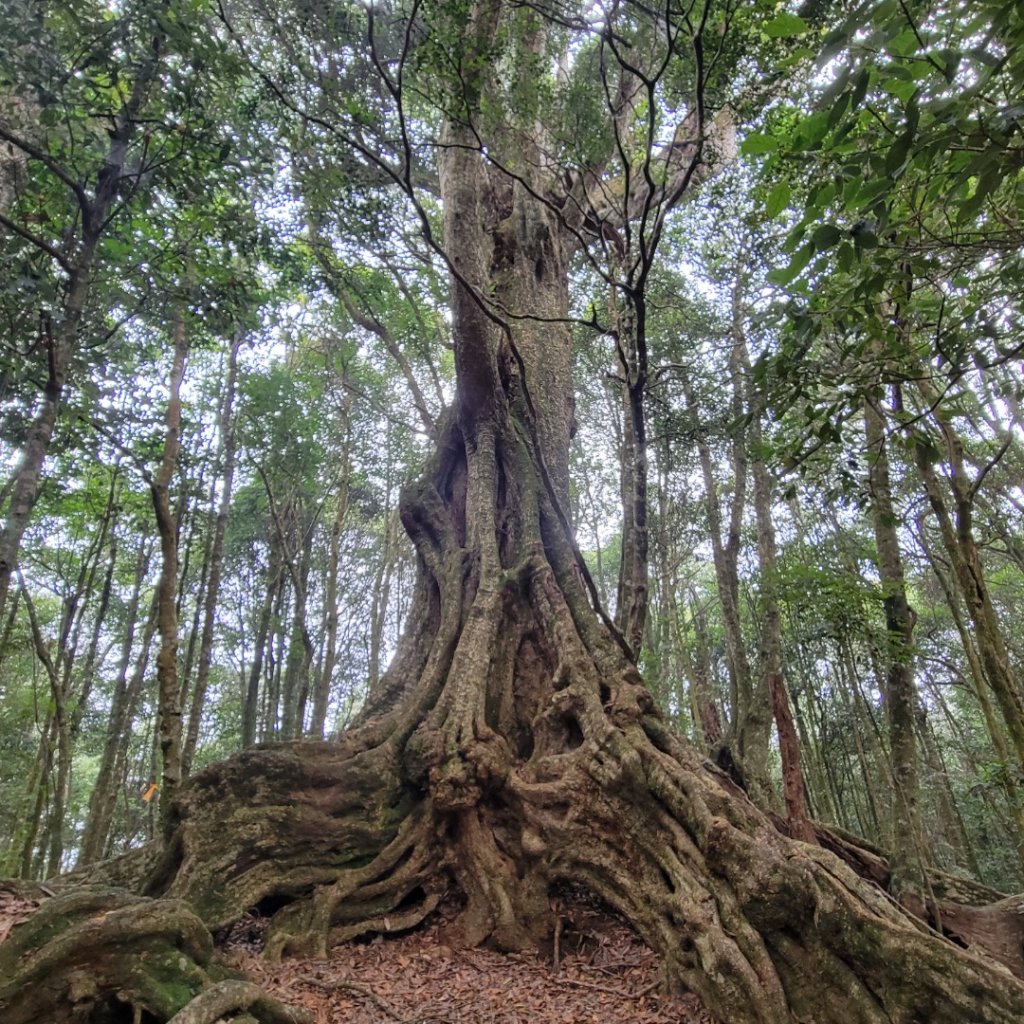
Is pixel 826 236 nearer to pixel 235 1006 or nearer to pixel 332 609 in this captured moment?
pixel 235 1006

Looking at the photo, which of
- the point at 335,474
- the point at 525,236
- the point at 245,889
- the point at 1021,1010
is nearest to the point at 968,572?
the point at 1021,1010

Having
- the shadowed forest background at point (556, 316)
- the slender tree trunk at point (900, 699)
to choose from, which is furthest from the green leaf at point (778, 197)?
the slender tree trunk at point (900, 699)

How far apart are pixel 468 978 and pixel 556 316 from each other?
6479 mm

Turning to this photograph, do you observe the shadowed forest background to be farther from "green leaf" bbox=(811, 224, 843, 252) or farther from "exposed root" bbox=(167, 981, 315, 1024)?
"exposed root" bbox=(167, 981, 315, 1024)

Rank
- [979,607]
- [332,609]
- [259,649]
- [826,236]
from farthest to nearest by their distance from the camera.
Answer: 1. [259,649]
2. [332,609]
3. [979,607]
4. [826,236]

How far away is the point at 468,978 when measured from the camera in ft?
11.9

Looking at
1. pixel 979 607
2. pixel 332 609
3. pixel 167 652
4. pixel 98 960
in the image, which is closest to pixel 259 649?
pixel 332 609

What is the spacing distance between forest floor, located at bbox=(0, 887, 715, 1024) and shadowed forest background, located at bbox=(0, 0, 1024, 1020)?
39 centimetres

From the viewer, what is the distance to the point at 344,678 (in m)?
18.5

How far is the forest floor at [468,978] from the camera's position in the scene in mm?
3203

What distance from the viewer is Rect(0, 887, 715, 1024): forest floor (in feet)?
10.5

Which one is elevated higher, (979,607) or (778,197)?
(778,197)

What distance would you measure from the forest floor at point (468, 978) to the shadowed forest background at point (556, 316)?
1.29 feet

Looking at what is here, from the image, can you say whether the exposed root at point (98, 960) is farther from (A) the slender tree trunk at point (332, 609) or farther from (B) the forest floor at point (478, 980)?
(A) the slender tree trunk at point (332, 609)
